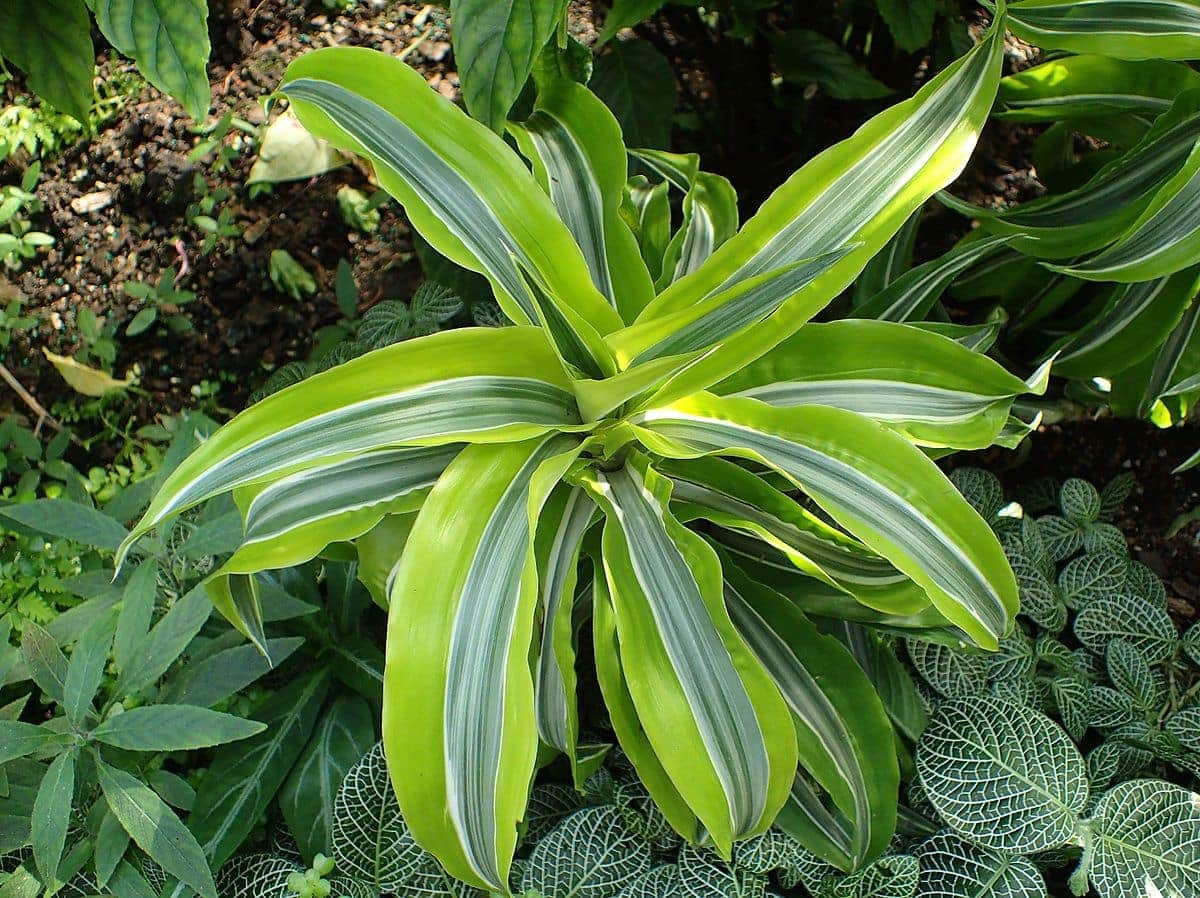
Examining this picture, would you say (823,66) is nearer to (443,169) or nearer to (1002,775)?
(443,169)

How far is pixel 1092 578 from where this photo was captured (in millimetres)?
1291

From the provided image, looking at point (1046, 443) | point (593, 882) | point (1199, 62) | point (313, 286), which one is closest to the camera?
point (593, 882)

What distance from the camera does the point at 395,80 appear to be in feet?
2.75

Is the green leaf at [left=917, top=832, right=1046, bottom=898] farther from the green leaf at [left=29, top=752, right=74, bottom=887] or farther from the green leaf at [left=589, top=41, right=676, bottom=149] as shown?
the green leaf at [left=589, top=41, right=676, bottom=149]

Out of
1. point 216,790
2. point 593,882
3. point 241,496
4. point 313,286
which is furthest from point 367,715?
point 313,286

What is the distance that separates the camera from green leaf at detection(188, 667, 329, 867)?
1076 millimetres

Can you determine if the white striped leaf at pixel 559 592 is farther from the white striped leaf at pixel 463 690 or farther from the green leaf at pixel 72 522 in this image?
the green leaf at pixel 72 522

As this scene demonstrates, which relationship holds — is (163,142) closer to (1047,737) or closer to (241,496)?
(241,496)

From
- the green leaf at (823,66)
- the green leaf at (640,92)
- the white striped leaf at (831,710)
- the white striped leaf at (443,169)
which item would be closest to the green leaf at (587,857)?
the white striped leaf at (831,710)

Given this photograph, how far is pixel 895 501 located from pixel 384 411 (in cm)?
42

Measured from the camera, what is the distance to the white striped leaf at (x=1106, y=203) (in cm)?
107

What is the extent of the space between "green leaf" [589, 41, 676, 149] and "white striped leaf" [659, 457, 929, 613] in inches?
27.0

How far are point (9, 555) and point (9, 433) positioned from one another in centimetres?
23

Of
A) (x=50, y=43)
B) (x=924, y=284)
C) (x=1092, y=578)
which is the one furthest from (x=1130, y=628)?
(x=50, y=43)
